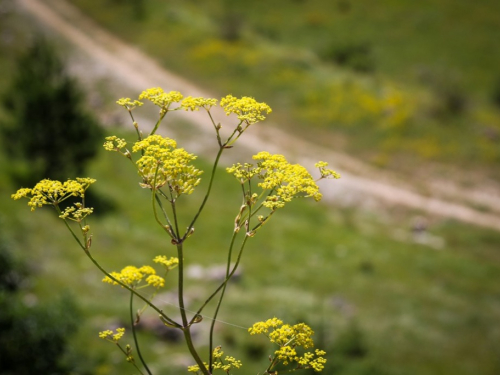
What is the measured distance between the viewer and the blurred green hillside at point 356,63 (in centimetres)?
3756

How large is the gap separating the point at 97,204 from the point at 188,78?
49.2 ft

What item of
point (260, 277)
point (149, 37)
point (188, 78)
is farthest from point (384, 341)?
point (149, 37)

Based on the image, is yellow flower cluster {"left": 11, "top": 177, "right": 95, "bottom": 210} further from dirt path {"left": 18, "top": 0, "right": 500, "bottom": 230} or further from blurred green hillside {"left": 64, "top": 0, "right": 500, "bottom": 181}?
blurred green hillside {"left": 64, "top": 0, "right": 500, "bottom": 181}

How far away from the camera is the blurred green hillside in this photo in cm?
3756

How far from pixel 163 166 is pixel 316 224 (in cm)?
2787

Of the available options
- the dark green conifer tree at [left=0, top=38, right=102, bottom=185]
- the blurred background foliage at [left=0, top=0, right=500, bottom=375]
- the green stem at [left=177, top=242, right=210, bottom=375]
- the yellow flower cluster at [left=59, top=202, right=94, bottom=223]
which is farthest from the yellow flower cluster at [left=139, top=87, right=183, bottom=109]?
the dark green conifer tree at [left=0, top=38, right=102, bottom=185]

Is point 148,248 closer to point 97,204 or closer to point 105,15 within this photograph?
point 97,204

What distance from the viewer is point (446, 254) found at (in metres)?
29.5

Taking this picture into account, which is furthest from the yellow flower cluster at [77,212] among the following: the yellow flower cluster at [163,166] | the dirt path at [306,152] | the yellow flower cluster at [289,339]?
the dirt path at [306,152]

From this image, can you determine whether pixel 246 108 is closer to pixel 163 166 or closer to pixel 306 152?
pixel 163 166

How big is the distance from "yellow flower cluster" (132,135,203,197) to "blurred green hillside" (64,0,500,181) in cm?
3253

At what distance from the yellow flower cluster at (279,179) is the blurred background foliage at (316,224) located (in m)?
10.2

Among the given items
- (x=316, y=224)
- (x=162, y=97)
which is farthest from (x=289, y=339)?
(x=316, y=224)

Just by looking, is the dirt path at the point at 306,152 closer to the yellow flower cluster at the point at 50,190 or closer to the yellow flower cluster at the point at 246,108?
the yellow flower cluster at the point at 246,108
